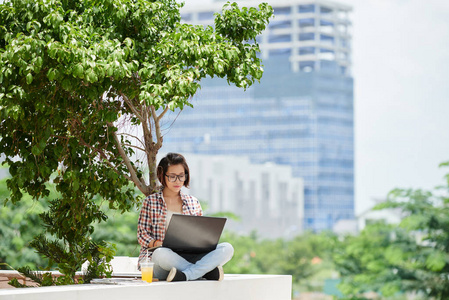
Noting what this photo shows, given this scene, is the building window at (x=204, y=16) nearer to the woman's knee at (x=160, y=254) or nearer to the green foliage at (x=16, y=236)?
the green foliage at (x=16, y=236)

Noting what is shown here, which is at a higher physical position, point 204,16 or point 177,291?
point 204,16

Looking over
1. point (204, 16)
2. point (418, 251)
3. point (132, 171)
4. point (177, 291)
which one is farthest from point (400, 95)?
point (177, 291)

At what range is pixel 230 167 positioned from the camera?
53781 mm

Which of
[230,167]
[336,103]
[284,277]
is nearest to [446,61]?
[336,103]

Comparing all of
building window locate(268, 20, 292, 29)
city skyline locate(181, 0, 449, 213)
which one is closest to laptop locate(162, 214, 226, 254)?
city skyline locate(181, 0, 449, 213)

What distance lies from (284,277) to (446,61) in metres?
57.0

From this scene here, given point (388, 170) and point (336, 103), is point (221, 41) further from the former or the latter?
point (336, 103)

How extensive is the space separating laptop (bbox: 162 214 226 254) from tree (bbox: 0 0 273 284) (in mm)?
562

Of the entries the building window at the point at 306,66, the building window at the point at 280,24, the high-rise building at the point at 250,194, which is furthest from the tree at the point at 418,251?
the building window at the point at 280,24

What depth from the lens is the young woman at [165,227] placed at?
3451 millimetres

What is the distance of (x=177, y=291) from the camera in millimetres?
3295

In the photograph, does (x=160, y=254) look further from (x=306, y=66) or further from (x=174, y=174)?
(x=306, y=66)

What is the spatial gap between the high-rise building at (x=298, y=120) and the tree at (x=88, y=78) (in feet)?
184

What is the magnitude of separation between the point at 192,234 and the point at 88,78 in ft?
3.22
